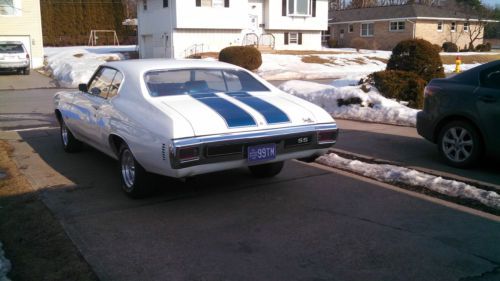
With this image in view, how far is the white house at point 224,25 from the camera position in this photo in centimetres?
3238

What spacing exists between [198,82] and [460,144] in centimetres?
366

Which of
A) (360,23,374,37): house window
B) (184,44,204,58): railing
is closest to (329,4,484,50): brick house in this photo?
(360,23,374,37): house window

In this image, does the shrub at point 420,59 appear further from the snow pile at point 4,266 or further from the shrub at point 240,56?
the shrub at point 240,56

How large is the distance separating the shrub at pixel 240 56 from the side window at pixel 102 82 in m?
17.7

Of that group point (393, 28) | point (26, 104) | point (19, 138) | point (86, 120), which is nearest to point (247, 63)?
point (26, 104)

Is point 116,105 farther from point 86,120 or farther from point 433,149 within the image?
point 433,149

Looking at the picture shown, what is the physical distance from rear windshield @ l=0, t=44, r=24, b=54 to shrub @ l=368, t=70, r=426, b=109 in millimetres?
21440

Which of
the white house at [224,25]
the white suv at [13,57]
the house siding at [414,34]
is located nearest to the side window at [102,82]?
the white suv at [13,57]

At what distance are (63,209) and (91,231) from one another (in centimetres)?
81

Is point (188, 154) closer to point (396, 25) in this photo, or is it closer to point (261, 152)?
point (261, 152)

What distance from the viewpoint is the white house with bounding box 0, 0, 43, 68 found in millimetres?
29953

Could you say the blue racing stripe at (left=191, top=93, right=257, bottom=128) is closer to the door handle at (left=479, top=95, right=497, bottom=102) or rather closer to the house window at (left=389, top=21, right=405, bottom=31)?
the door handle at (left=479, top=95, right=497, bottom=102)

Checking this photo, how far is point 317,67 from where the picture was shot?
28.6m

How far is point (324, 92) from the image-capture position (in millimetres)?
12875
